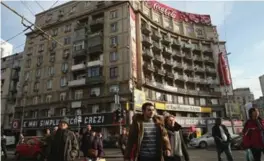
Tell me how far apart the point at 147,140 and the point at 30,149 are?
41.1ft

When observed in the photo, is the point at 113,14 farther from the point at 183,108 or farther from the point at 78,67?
the point at 183,108

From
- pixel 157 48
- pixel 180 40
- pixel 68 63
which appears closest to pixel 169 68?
pixel 157 48

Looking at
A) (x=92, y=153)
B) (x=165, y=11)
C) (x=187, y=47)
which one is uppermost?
(x=165, y=11)

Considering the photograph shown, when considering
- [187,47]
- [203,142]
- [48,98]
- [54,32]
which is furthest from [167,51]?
[48,98]

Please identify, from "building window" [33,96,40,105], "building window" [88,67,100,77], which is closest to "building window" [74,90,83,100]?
"building window" [88,67,100,77]

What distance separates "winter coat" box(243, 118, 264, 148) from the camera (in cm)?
516

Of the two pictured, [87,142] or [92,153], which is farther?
[87,142]

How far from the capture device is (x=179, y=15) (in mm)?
46312

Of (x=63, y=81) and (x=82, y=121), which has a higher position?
(x=63, y=81)

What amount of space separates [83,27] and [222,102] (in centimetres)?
3004

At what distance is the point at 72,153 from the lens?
4.43m

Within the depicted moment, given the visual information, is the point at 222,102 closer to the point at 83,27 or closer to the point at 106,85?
the point at 106,85

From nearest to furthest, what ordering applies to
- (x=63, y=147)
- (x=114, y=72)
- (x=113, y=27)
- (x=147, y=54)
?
(x=63, y=147) → (x=114, y=72) → (x=113, y=27) → (x=147, y=54)

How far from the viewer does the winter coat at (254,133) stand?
5160 millimetres
